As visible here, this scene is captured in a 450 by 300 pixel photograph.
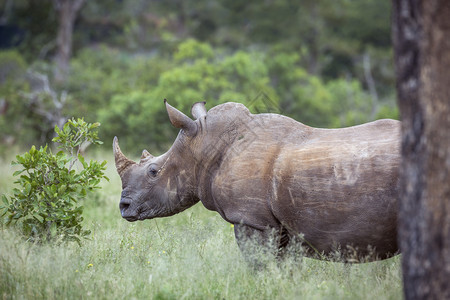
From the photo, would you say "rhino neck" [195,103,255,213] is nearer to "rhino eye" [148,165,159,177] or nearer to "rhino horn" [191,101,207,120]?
"rhino horn" [191,101,207,120]

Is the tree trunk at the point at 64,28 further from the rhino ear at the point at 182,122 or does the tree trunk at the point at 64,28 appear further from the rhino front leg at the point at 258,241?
the rhino front leg at the point at 258,241

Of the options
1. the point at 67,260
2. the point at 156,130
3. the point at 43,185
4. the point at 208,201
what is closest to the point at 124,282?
the point at 67,260

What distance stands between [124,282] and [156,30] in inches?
1243

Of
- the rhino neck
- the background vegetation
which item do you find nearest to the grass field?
the background vegetation

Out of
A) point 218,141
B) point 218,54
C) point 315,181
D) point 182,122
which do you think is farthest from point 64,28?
point 315,181

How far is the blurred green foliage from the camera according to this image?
20.2 metres

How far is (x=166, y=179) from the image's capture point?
5.79m

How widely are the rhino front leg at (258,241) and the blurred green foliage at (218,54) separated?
1341 cm

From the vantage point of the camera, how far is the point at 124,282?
499 centimetres

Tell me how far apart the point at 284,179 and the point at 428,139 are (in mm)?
1529

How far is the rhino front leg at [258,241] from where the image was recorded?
4961mm

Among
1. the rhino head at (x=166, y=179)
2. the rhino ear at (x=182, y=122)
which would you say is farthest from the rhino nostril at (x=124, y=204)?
the rhino ear at (x=182, y=122)

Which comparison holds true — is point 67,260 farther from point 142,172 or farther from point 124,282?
point 142,172

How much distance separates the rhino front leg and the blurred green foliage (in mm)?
13409
